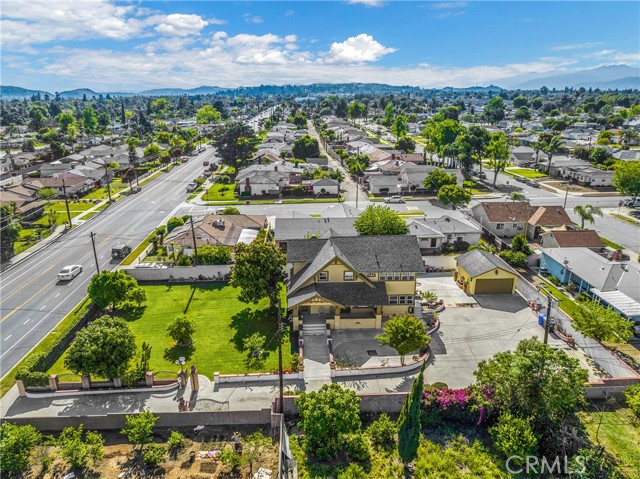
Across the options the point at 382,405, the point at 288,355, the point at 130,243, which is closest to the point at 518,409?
the point at 382,405

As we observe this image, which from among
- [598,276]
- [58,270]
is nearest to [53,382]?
[58,270]

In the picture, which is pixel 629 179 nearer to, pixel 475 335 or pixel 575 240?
pixel 575 240

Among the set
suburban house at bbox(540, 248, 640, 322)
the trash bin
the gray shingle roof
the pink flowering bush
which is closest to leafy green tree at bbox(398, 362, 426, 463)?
the pink flowering bush

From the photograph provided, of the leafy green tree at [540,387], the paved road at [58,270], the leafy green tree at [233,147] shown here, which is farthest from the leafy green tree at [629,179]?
the paved road at [58,270]

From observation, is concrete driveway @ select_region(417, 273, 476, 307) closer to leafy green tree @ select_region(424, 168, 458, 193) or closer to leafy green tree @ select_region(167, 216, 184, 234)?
leafy green tree @ select_region(167, 216, 184, 234)

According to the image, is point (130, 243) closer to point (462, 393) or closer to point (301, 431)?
point (301, 431)
